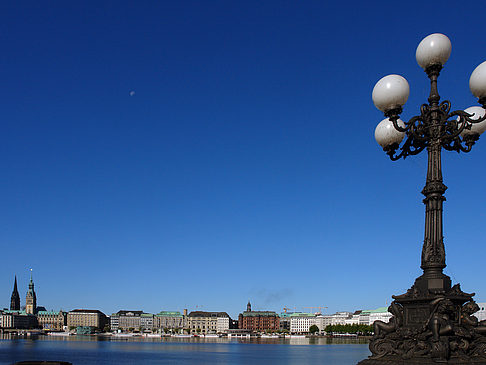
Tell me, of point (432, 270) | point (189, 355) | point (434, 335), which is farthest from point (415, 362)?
point (189, 355)

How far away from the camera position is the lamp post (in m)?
8.52

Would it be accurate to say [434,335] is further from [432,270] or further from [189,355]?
[189,355]

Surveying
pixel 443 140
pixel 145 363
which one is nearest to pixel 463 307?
pixel 443 140

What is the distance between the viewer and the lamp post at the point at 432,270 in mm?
8523

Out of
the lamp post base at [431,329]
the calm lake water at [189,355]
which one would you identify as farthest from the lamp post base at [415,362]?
the calm lake water at [189,355]

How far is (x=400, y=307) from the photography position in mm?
9836

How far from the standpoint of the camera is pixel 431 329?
862 cm

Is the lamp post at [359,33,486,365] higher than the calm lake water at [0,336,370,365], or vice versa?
the lamp post at [359,33,486,365]

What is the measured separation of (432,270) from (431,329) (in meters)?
1.20

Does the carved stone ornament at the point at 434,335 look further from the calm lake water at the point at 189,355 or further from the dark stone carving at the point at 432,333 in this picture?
the calm lake water at the point at 189,355

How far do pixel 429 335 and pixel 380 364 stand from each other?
0.97m

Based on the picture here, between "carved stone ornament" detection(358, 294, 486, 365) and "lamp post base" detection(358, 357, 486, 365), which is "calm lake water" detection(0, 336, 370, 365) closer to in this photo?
"carved stone ornament" detection(358, 294, 486, 365)

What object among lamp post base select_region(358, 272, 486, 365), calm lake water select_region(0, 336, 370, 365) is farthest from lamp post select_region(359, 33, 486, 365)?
calm lake water select_region(0, 336, 370, 365)

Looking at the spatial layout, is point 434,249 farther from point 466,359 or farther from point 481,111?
point 481,111
